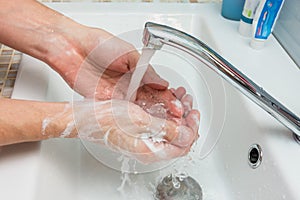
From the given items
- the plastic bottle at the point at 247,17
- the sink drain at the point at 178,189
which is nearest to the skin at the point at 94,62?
the sink drain at the point at 178,189

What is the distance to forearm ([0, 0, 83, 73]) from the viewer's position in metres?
0.59

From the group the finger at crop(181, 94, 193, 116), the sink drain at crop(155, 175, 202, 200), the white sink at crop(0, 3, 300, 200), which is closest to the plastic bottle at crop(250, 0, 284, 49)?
the white sink at crop(0, 3, 300, 200)

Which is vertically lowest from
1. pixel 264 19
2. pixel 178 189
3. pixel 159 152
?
pixel 178 189

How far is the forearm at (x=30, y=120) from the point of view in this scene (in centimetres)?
45

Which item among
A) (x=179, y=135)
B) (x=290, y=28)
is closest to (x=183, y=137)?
(x=179, y=135)

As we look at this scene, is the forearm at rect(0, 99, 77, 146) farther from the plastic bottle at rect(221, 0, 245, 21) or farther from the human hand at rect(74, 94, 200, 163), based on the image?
the plastic bottle at rect(221, 0, 245, 21)

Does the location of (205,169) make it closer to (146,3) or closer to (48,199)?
(48,199)

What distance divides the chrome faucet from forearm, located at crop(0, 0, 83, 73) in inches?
7.9

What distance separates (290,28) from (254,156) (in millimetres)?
275

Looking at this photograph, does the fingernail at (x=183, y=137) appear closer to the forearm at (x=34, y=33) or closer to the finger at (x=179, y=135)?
the finger at (x=179, y=135)

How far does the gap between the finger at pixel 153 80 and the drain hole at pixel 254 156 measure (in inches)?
6.7

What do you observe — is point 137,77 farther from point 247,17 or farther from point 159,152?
point 247,17

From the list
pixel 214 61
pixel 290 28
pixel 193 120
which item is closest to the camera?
pixel 214 61

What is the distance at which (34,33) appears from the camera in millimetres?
596
